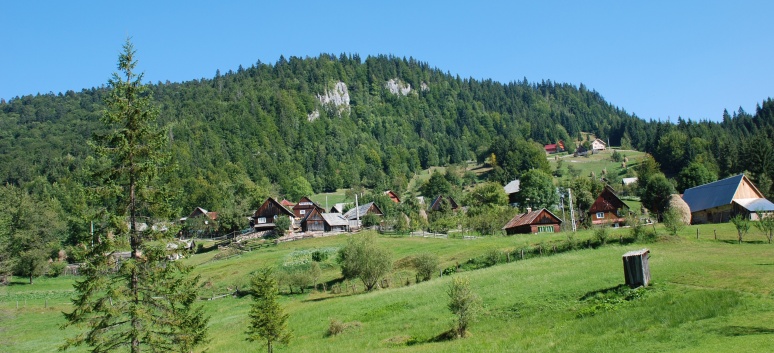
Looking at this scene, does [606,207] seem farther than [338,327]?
Yes

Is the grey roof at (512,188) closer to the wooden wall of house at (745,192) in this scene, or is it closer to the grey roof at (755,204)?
the wooden wall of house at (745,192)

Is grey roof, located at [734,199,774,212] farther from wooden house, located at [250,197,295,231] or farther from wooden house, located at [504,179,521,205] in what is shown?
wooden house, located at [250,197,295,231]

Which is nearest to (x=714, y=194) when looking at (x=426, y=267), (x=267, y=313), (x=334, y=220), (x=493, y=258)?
(x=493, y=258)

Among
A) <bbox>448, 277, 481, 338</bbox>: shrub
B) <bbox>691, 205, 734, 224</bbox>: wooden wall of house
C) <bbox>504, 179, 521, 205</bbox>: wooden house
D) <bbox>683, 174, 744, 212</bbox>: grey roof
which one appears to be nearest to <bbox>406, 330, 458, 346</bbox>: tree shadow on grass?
<bbox>448, 277, 481, 338</bbox>: shrub

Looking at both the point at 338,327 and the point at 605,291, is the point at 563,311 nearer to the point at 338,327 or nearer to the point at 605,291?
the point at 605,291

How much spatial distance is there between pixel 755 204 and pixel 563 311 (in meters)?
53.7

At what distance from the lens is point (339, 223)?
343 feet

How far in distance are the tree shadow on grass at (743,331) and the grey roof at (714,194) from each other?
58121 millimetres

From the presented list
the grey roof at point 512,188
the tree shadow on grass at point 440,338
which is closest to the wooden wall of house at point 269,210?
the grey roof at point 512,188

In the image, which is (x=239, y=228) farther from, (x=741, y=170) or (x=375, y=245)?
(x=741, y=170)

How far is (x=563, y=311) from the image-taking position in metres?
27.0

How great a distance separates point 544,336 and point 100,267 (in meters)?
16.7

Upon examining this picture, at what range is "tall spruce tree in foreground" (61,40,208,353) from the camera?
20.2 meters

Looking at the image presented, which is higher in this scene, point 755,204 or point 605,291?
point 755,204
